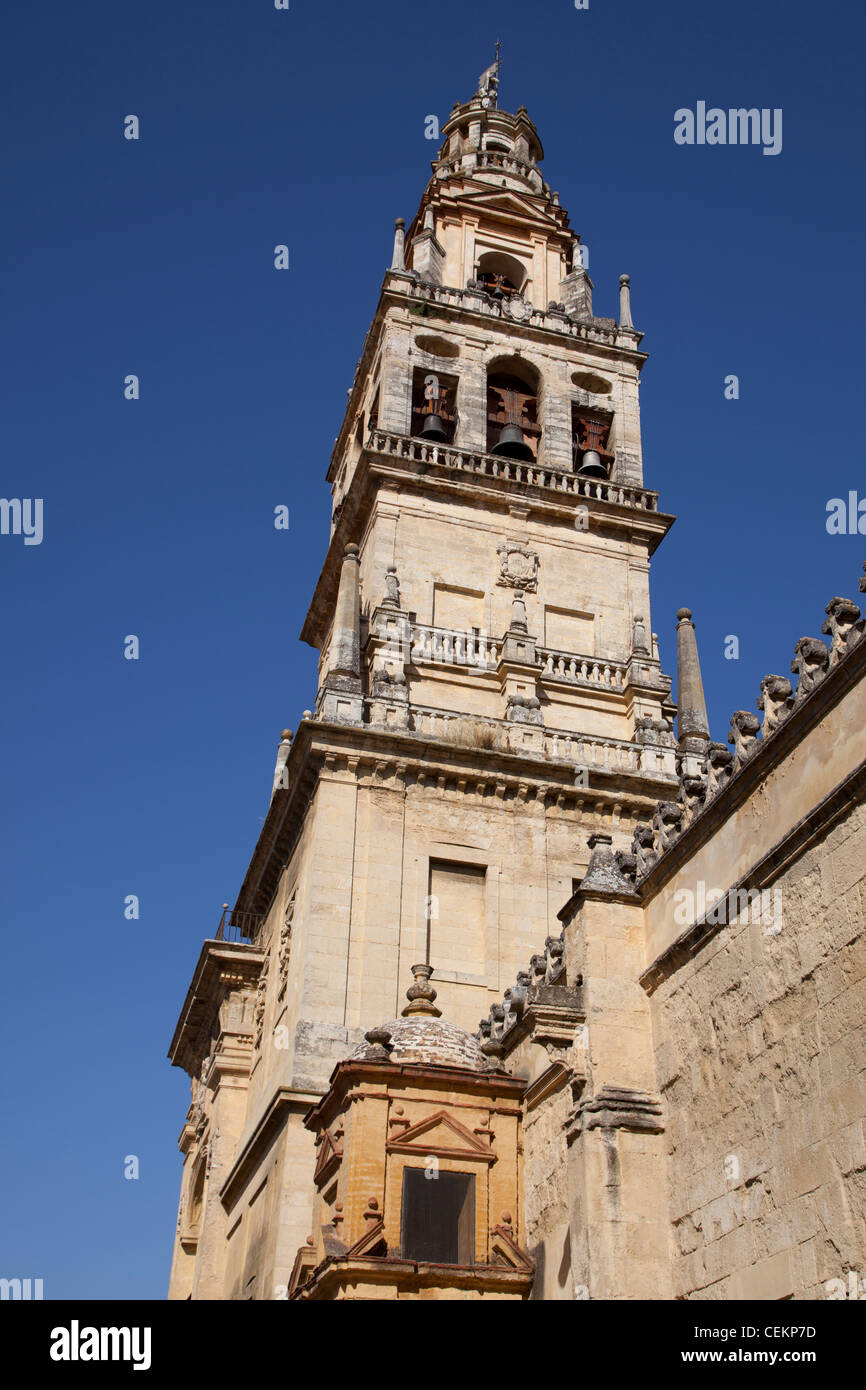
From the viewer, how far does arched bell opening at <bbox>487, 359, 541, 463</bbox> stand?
30.5 m

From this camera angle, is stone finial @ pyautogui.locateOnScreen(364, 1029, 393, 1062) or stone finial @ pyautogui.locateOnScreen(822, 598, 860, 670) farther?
stone finial @ pyautogui.locateOnScreen(364, 1029, 393, 1062)

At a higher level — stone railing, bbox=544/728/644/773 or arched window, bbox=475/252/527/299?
arched window, bbox=475/252/527/299

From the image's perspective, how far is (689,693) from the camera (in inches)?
1045

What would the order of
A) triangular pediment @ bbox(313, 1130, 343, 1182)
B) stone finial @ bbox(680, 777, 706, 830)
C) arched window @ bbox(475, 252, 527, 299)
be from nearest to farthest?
stone finial @ bbox(680, 777, 706, 830) < triangular pediment @ bbox(313, 1130, 343, 1182) < arched window @ bbox(475, 252, 527, 299)

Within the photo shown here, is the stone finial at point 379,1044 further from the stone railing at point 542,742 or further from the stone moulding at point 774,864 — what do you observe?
the stone railing at point 542,742

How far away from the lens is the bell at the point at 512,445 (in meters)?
30.3

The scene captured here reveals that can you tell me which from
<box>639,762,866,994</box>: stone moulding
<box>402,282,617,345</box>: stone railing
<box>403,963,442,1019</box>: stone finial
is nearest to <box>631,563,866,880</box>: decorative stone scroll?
<box>639,762,866,994</box>: stone moulding

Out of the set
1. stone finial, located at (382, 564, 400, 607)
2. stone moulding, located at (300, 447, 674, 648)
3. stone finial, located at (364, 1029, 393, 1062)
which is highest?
stone moulding, located at (300, 447, 674, 648)

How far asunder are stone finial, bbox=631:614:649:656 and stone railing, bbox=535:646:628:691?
0.41 m

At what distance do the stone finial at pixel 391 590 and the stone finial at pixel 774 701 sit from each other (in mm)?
14613

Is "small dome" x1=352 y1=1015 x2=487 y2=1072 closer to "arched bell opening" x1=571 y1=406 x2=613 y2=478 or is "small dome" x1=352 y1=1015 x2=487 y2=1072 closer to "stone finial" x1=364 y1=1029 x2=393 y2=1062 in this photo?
"stone finial" x1=364 y1=1029 x2=393 y2=1062

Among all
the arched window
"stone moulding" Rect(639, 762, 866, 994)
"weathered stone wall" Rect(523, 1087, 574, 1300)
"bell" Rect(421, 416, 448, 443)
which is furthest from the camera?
the arched window

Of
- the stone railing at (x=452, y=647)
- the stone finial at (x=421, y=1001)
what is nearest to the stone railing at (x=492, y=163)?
the stone railing at (x=452, y=647)
